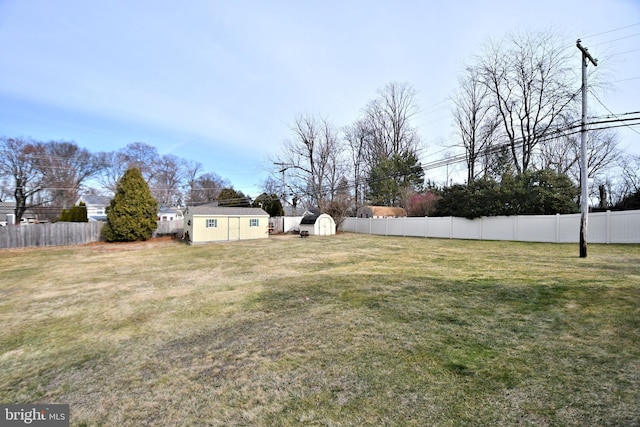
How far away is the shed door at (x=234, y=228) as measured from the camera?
802 inches

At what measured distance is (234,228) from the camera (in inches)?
810

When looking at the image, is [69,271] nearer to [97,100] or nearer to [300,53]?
[97,100]

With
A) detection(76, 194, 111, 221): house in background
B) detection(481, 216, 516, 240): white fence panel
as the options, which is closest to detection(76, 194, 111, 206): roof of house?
detection(76, 194, 111, 221): house in background

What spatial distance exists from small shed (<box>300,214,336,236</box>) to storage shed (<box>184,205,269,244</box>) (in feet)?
13.8

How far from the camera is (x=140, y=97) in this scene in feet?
43.2

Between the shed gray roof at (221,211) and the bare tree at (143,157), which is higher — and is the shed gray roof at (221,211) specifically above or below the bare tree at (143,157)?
below

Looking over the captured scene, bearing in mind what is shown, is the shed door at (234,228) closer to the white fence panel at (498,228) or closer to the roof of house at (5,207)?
the white fence panel at (498,228)

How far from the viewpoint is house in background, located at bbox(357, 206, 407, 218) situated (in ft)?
102

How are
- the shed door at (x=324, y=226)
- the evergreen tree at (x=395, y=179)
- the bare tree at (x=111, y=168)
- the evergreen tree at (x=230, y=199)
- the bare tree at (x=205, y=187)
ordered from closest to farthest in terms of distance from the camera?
1. the shed door at (x=324, y=226)
2. the evergreen tree at (x=395, y=179)
3. the evergreen tree at (x=230, y=199)
4. the bare tree at (x=111, y=168)
5. the bare tree at (x=205, y=187)

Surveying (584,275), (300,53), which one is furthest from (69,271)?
(584,275)

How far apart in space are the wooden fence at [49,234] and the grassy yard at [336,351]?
12.2 m

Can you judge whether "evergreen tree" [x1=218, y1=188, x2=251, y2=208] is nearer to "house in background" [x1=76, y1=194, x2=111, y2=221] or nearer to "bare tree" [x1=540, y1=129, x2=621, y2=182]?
"house in background" [x1=76, y1=194, x2=111, y2=221]

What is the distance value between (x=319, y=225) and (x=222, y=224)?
8.50 m

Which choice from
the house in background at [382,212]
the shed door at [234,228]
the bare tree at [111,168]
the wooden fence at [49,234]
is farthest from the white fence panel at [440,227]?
the bare tree at [111,168]
